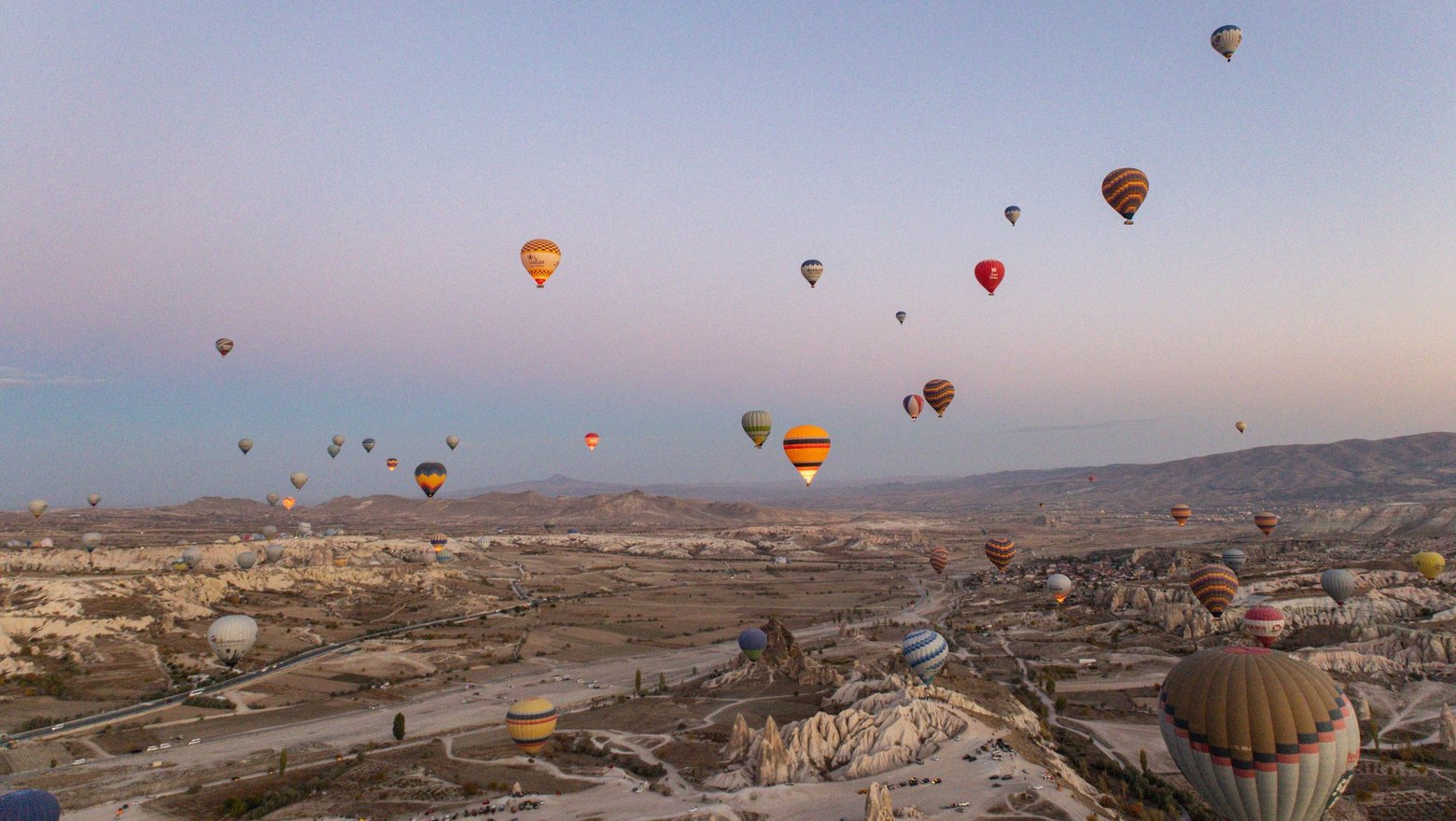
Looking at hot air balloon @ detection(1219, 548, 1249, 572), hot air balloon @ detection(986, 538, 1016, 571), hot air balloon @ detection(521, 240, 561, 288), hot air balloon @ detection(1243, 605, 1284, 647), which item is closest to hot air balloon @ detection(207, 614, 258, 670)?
hot air balloon @ detection(521, 240, 561, 288)

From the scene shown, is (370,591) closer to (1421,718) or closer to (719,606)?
(719,606)

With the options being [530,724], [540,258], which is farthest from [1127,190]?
[530,724]

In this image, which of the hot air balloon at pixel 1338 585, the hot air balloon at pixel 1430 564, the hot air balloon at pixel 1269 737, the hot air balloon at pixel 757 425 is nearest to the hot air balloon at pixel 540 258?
the hot air balloon at pixel 757 425

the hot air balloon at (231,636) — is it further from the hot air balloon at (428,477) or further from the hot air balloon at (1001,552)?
the hot air balloon at (1001,552)

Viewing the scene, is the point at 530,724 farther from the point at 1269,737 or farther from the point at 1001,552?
the point at 1001,552

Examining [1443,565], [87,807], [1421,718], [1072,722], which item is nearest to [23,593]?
[87,807]

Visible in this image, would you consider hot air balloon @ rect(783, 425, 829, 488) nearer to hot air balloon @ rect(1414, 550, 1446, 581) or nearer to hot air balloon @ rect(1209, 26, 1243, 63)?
hot air balloon @ rect(1209, 26, 1243, 63)

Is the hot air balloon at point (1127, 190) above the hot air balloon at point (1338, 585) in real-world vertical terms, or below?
above
